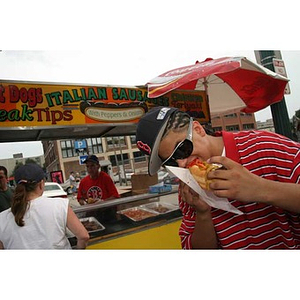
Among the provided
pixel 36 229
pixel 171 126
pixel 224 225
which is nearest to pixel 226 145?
pixel 171 126

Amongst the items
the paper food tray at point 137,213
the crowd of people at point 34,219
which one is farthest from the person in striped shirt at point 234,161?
the paper food tray at point 137,213

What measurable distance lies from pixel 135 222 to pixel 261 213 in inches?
91.8

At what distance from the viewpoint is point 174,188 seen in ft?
14.9

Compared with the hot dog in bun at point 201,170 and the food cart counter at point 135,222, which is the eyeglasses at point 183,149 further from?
the food cart counter at point 135,222

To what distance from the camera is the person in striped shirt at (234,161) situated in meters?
1.15

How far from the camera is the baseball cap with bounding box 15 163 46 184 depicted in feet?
7.45

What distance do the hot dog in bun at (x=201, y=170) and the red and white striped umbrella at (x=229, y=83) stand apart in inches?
90.0

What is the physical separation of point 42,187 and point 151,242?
1.66 metres

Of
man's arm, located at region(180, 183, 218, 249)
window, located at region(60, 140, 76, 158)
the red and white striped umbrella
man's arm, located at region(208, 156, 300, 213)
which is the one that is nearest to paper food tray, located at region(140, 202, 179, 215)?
the red and white striped umbrella

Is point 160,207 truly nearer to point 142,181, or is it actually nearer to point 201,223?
point 142,181

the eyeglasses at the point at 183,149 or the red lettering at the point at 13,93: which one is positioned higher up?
the red lettering at the point at 13,93

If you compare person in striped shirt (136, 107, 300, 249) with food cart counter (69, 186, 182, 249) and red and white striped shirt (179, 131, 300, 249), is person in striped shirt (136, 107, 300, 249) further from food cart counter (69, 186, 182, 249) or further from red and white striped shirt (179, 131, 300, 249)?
food cart counter (69, 186, 182, 249)

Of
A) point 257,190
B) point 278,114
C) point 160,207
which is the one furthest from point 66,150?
point 257,190

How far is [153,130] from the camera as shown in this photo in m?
1.22
